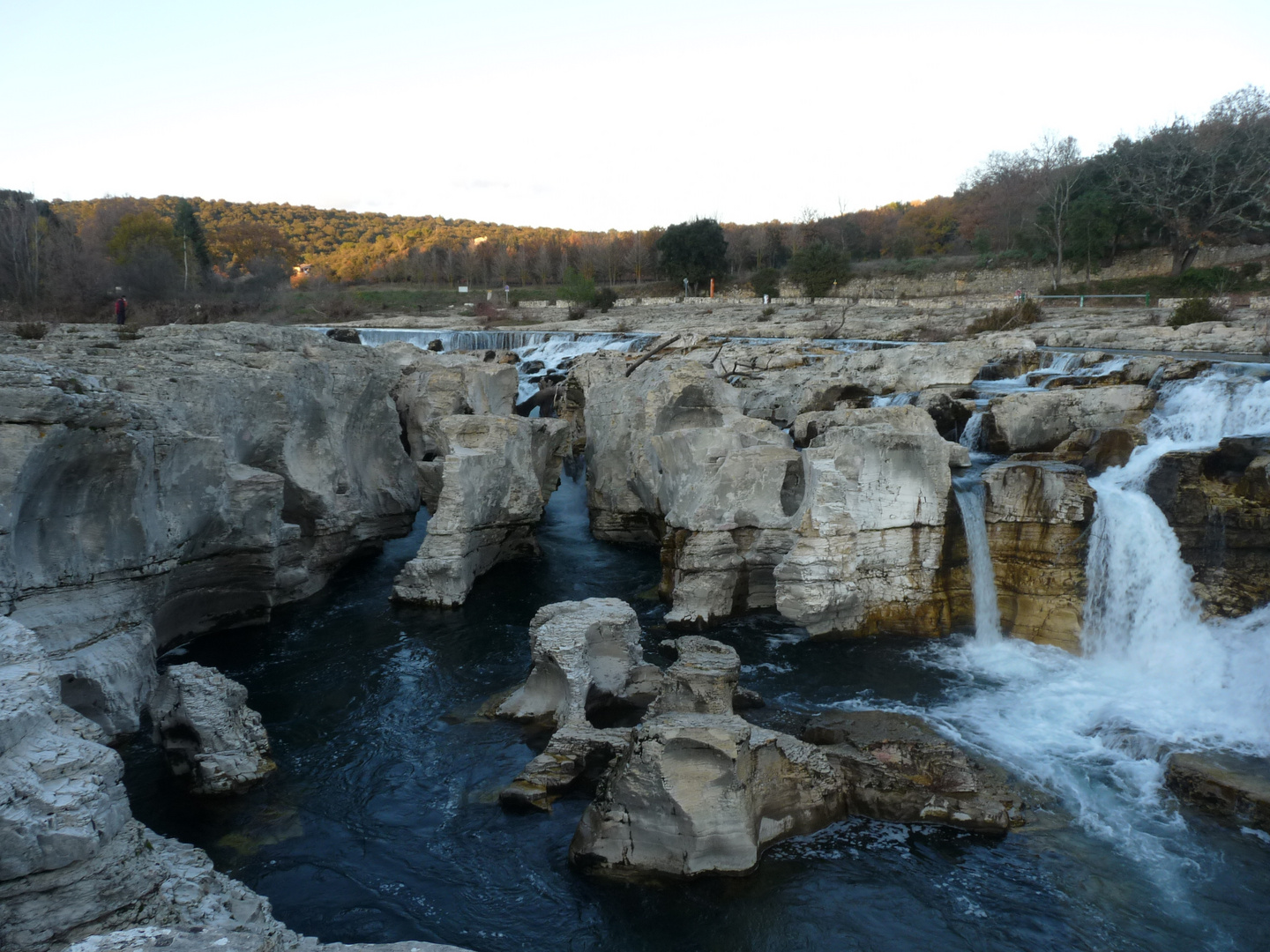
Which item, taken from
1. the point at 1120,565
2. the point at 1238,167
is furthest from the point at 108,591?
the point at 1238,167

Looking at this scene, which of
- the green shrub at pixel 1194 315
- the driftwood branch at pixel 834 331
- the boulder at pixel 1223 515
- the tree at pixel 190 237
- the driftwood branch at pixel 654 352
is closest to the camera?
the boulder at pixel 1223 515

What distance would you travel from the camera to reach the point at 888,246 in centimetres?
5453

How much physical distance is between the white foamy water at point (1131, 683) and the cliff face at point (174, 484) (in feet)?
31.9

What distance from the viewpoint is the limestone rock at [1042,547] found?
11.6m

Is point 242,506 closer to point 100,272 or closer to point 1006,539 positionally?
point 1006,539

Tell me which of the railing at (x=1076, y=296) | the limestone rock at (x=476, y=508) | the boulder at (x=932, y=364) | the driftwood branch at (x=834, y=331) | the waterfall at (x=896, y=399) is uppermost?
the railing at (x=1076, y=296)

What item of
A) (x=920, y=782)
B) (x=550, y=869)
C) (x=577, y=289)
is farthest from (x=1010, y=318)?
(x=550, y=869)

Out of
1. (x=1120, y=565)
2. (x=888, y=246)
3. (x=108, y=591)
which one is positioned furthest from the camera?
(x=888, y=246)

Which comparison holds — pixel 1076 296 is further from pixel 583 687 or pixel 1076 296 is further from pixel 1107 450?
pixel 583 687

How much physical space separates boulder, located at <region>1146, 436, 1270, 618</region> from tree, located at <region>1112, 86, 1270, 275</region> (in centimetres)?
2487

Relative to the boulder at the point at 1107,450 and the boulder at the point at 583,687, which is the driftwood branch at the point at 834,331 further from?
the boulder at the point at 583,687

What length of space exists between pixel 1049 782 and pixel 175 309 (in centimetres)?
3215

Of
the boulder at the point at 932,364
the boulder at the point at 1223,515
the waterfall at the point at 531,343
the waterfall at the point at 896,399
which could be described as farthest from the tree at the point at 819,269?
the boulder at the point at 1223,515

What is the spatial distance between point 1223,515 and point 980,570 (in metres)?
3.15
